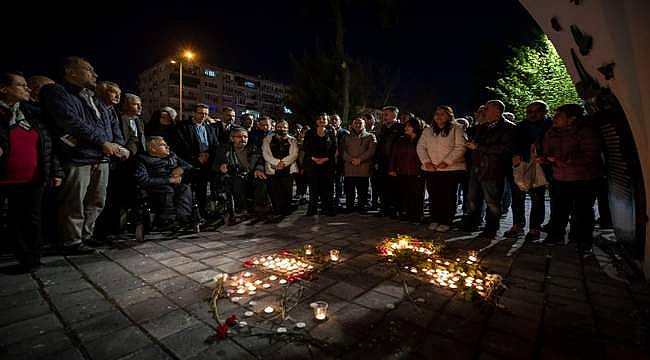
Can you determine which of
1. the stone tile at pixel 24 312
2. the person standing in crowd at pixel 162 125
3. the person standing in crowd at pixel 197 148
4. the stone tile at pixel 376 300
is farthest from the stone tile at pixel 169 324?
the person standing in crowd at pixel 162 125

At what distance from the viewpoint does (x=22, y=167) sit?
3225 mm

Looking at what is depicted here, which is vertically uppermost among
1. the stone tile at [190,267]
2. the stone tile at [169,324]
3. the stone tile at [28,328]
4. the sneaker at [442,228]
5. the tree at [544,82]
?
the tree at [544,82]

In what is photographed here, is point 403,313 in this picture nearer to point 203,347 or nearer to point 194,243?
point 203,347

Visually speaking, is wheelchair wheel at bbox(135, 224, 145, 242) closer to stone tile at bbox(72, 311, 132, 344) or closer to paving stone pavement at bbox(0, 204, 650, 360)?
paving stone pavement at bbox(0, 204, 650, 360)

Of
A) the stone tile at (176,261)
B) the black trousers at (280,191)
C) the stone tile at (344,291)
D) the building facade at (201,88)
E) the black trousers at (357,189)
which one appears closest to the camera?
the stone tile at (344,291)

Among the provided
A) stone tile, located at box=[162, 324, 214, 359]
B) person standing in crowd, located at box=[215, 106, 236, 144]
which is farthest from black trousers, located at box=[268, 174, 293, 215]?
stone tile, located at box=[162, 324, 214, 359]

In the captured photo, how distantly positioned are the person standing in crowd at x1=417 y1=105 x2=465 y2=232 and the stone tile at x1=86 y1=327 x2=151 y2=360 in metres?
4.53

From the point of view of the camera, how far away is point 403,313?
2.49 metres

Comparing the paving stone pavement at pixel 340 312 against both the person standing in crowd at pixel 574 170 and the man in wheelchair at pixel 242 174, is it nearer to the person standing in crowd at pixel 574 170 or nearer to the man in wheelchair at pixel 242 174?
the person standing in crowd at pixel 574 170

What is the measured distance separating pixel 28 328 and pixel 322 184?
16.0 feet

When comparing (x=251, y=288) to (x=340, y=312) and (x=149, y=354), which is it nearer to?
(x=340, y=312)

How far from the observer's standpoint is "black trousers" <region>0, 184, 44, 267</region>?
3207mm

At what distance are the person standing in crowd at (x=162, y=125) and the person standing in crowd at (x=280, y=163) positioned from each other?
1762 mm

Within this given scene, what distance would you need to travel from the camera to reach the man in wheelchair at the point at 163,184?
4824 millimetres
